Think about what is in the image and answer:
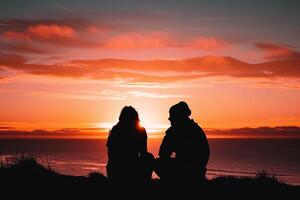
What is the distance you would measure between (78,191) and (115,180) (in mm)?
1471

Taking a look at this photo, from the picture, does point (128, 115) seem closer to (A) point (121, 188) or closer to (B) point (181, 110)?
(B) point (181, 110)

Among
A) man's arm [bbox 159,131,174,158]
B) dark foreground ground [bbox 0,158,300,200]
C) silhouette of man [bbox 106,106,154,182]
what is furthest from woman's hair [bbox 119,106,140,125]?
dark foreground ground [bbox 0,158,300,200]

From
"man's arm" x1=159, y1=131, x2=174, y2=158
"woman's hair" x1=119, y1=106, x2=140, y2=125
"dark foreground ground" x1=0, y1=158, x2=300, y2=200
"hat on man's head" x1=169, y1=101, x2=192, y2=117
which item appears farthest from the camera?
"dark foreground ground" x1=0, y1=158, x2=300, y2=200

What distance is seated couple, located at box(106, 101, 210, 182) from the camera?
9.48 m

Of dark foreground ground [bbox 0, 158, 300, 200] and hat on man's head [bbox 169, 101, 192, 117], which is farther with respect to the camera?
dark foreground ground [bbox 0, 158, 300, 200]

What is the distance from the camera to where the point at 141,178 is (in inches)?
414

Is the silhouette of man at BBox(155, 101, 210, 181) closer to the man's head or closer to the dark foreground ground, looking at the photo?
the man's head

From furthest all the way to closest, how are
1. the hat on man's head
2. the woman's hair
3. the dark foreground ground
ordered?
the dark foreground ground → the woman's hair → the hat on man's head

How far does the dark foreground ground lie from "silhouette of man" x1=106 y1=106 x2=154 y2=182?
0.90ft

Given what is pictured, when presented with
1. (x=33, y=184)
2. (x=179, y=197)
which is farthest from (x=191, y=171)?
(x=33, y=184)

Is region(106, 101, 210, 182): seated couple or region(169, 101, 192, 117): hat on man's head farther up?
region(169, 101, 192, 117): hat on man's head

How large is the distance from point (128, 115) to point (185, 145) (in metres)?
1.41

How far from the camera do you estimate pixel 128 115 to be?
32.6 ft

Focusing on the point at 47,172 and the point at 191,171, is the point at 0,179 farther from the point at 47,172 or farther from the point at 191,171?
the point at 191,171
